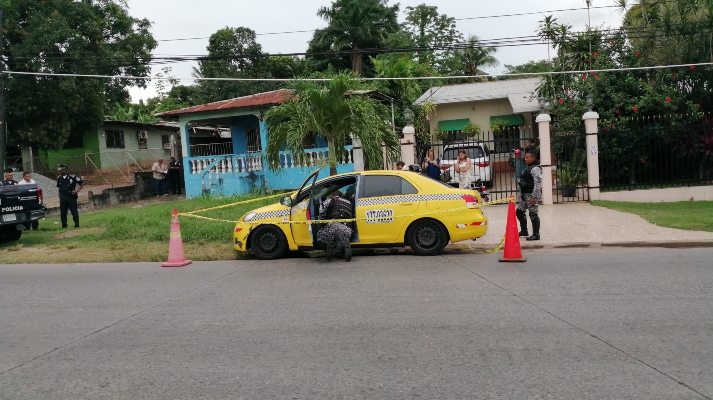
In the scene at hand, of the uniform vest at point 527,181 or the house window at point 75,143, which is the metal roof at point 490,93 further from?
the house window at point 75,143

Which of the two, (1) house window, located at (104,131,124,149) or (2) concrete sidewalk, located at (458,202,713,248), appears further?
(1) house window, located at (104,131,124,149)

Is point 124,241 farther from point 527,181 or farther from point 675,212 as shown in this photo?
point 675,212

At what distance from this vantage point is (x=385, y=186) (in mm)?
11070

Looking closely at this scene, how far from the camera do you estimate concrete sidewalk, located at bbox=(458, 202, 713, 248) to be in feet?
38.0

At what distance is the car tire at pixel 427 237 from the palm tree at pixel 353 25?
95.5 feet

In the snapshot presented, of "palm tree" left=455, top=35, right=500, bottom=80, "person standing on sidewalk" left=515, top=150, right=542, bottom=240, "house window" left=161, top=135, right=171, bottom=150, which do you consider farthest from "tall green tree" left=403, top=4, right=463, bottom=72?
"person standing on sidewalk" left=515, top=150, right=542, bottom=240

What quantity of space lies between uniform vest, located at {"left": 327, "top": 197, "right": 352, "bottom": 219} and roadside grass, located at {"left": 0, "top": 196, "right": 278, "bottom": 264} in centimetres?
232

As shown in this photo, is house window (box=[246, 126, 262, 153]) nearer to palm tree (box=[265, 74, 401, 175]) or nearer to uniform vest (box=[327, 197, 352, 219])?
palm tree (box=[265, 74, 401, 175])

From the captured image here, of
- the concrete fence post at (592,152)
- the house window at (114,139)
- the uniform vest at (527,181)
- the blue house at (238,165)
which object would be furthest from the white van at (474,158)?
the house window at (114,139)

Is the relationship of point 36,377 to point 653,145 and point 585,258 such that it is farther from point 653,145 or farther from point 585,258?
point 653,145

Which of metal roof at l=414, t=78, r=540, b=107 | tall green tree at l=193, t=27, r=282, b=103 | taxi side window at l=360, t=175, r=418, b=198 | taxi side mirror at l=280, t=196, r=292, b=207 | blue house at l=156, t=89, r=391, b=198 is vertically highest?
tall green tree at l=193, t=27, r=282, b=103

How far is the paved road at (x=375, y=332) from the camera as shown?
479 centimetres

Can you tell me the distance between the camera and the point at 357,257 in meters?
11.3

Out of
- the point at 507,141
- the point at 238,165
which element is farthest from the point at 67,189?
the point at 507,141
